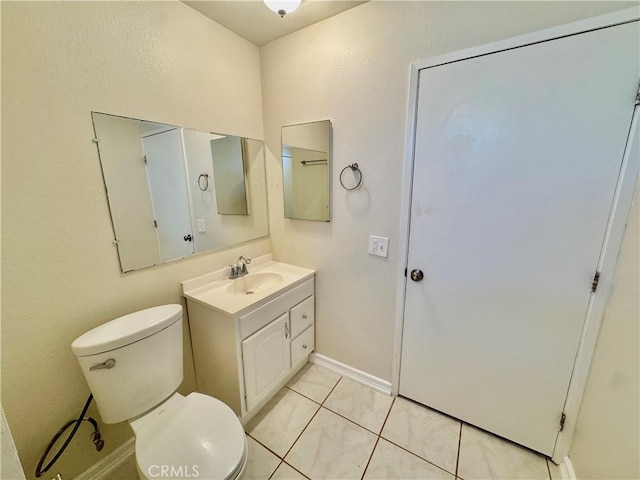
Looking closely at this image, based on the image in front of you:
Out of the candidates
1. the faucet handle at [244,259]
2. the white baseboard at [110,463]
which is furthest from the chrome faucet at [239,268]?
the white baseboard at [110,463]

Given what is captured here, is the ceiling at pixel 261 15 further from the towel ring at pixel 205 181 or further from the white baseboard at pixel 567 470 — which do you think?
the white baseboard at pixel 567 470

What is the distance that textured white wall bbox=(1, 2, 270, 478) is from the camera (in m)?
0.98

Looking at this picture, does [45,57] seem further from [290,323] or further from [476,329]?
[476,329]

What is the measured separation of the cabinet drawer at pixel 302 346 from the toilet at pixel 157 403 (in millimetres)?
679

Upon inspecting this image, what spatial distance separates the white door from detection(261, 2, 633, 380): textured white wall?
650mm

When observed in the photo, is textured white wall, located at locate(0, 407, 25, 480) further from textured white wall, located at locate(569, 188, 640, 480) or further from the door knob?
textured white wall, located at locate(569, 188, 640, 480)

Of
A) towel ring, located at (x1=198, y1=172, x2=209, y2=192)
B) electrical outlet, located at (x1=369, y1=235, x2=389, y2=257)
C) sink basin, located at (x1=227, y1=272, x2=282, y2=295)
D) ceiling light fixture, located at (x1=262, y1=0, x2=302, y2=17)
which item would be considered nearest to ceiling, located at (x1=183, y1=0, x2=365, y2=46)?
ceiling light fixture, located at (x1=262, y1=0, x2=302, y2=17)

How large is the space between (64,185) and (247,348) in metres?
1.12

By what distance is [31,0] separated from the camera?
3.18 feet

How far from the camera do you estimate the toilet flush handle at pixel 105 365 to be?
1063 mm

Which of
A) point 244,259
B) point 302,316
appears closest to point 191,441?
point 302,316

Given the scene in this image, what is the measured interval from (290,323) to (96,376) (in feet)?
3.26

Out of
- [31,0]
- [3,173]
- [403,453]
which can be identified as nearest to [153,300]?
[3,173]

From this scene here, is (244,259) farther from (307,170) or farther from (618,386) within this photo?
(618,386)
